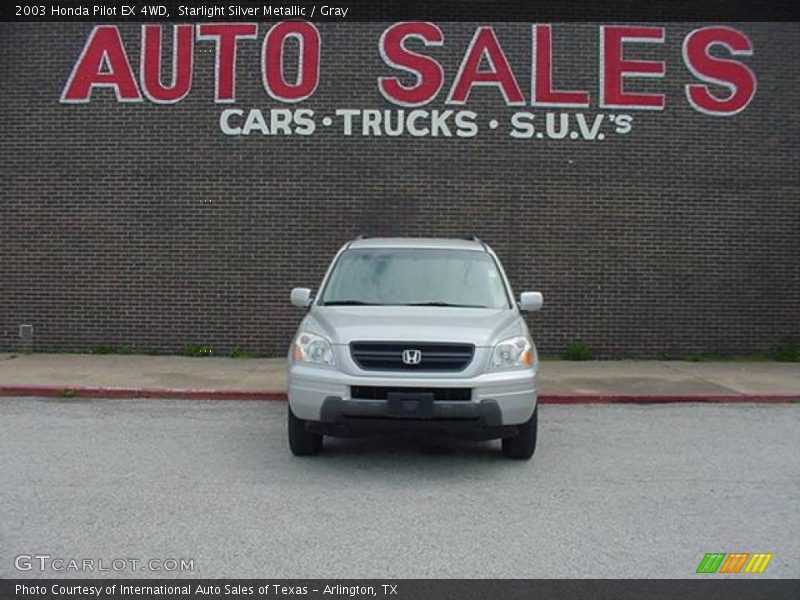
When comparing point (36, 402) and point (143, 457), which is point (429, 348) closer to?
point (143, 457)

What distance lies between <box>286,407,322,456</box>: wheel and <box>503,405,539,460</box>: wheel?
5.41 feet

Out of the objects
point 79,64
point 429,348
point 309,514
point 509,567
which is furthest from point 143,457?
point 79,64

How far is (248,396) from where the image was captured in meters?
10.0

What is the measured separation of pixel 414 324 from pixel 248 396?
12.9ft

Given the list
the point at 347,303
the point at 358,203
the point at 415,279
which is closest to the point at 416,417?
the point at 347,303

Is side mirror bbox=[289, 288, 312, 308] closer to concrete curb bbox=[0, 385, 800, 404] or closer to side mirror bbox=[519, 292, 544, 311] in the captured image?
side mirror bbox=[519, 292, 544, 311]

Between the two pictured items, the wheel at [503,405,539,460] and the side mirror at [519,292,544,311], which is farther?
the side mirror at [519,292,544,311]

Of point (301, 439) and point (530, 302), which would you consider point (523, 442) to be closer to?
point (530, 302)

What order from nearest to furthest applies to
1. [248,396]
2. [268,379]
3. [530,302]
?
[530,302] < [248,396] < [268,379]

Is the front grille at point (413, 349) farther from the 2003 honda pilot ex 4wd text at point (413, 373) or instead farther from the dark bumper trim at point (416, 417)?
the dark bumper trim at point (416, 417)

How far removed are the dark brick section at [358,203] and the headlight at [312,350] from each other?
6.28 meters

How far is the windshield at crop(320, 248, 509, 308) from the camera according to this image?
7.48 metres

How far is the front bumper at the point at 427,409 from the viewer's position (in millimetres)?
6391
